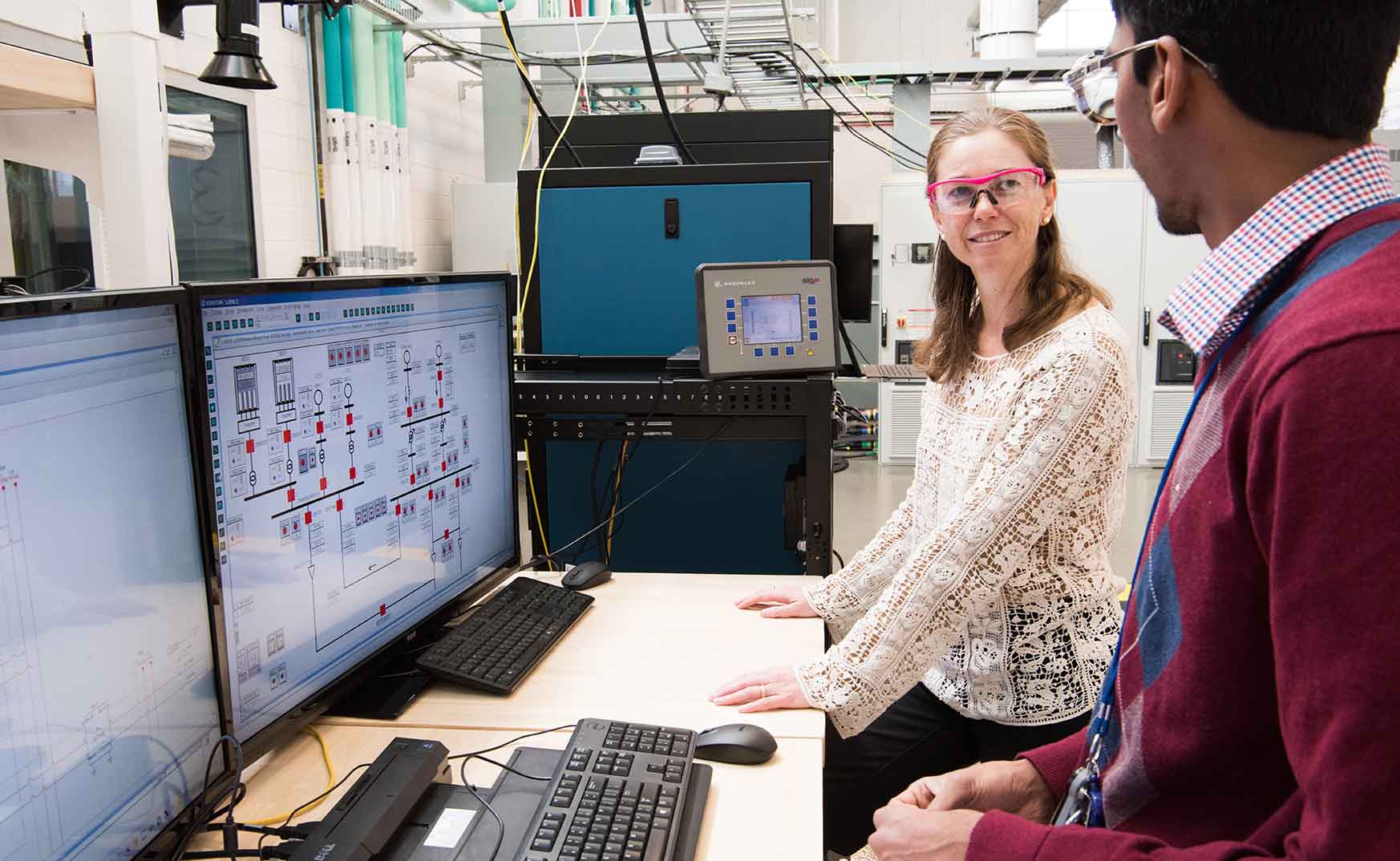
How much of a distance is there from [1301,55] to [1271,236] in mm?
113

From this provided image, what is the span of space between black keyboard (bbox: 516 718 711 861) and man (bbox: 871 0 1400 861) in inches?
10.0

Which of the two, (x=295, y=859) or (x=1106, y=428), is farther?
(x=1106, y=428)

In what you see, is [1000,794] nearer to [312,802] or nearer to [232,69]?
[312,802]

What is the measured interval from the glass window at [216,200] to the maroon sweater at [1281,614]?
3.43 metres

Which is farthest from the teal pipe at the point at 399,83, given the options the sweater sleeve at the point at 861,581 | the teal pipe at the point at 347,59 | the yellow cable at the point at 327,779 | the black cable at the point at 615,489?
the yellow cable at the point at 327,779

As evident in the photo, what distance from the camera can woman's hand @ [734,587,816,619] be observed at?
1.44 m

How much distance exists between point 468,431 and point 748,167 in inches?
29.2

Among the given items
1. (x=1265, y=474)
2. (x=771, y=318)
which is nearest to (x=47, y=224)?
(x=771, y=318)

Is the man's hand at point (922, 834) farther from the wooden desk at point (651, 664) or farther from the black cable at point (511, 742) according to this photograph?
the black cable at point (511, 742)

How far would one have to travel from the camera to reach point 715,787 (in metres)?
0.95

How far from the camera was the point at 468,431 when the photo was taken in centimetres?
133

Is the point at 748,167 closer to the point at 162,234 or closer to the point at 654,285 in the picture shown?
the point at 654,285

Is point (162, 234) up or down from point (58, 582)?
up

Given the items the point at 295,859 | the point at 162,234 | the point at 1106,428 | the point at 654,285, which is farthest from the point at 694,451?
the point at 295,859
